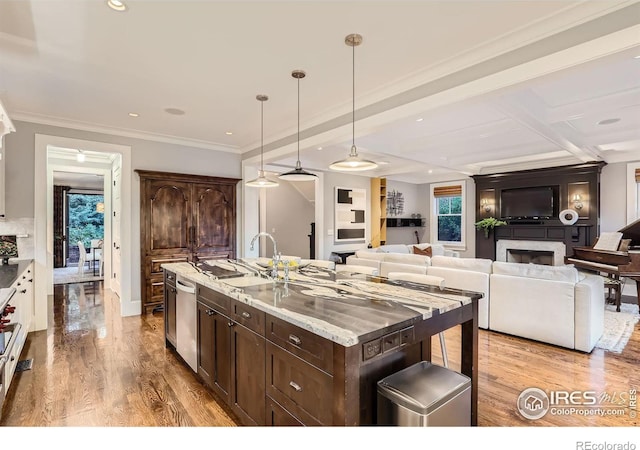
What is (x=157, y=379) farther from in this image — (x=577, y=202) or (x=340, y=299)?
(x=577, y=202)

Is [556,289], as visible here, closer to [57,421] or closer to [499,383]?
[499,383]

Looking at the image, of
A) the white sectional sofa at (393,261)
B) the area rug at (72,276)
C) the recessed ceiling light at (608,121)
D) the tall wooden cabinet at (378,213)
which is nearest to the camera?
the recessed ceiling light at (608,121)

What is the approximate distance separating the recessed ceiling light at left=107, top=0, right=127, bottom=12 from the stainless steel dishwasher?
2.01 metres

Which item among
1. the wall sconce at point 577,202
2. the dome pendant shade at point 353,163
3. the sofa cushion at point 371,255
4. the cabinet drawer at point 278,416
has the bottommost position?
the cabinet drawer at point 278,416

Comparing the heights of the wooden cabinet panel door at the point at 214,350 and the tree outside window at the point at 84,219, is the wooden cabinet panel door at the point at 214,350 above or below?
below

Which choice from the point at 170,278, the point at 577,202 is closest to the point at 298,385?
the point at 170,278

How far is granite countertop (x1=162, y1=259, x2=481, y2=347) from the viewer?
5.05 ft

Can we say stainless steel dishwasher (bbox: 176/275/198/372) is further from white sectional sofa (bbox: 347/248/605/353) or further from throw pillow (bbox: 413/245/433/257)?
Answer: throw pillow (bbox: 413/245/433/257)

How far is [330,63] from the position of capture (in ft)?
9.28

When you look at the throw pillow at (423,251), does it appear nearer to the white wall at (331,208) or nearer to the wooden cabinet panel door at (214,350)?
the white wall at (331,208)

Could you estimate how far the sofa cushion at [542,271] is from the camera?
3377 mm

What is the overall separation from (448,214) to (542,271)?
601 cm

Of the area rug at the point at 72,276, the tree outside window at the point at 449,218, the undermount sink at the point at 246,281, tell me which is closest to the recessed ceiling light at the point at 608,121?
the tree outside window at the point at 449,218

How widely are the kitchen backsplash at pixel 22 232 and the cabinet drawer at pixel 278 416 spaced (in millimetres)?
4046
